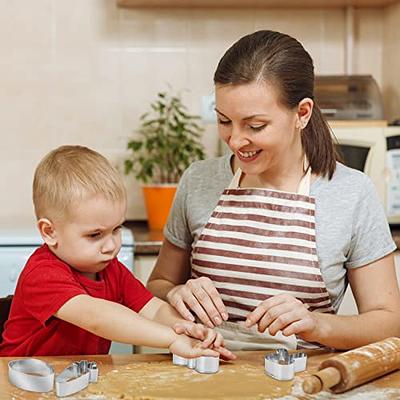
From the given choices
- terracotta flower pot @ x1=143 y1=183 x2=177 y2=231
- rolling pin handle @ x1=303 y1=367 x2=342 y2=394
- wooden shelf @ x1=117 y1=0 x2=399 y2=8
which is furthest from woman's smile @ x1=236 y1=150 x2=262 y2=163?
wooden shelf @ x1=117 y1=0 x2=399 y2=8

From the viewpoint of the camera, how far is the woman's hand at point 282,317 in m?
1.42

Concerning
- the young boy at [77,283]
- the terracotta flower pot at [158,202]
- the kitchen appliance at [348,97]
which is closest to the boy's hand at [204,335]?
the young boy at [77,283]

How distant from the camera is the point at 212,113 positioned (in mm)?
3205

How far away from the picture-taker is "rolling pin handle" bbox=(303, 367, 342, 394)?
122 cm

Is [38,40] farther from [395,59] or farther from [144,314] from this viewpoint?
[144,314]

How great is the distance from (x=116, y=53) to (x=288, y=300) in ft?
6.33

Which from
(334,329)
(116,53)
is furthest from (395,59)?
(334,329)

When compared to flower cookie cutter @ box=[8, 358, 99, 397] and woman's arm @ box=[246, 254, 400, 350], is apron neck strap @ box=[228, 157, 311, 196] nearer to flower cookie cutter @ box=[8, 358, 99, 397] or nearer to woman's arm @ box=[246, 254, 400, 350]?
woman's arm @ box=[246, 254, 400, 350]

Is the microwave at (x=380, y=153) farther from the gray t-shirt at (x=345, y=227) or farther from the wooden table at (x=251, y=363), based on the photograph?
the wooden table at (x=251, y=363)

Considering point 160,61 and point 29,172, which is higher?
point 160,61

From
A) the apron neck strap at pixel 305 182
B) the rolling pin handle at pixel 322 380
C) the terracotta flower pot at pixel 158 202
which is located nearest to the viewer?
the rolling pin handle at pixel 322 380

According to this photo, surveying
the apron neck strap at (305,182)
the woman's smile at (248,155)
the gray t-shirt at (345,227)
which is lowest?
the gray t-shirt at (345,227)

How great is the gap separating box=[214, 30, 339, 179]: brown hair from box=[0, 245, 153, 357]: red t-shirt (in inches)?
17.3

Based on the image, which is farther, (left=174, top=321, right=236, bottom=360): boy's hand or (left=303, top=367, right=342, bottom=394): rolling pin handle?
(left=174, top=321, right=236, bottom=360): boy's hand
